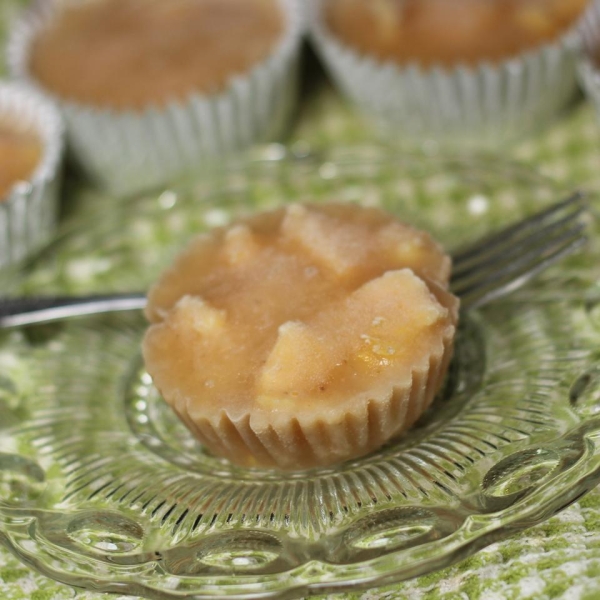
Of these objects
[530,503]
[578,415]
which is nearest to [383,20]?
[578,415]

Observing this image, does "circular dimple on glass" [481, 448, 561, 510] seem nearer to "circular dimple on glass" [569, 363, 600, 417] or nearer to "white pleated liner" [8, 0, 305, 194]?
"circular dimple on glass" [569, 363, 600, 417]

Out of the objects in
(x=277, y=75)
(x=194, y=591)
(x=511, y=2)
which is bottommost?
(x=194, y=591)

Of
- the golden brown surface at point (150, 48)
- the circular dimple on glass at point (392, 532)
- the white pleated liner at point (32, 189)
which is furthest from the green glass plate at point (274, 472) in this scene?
the golden brown surface at point (150, 48)

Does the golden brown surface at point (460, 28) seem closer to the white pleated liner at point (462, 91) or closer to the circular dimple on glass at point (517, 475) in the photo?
the white pleated liner at point (462, 91)

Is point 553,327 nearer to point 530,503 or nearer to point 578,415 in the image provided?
point 578,415

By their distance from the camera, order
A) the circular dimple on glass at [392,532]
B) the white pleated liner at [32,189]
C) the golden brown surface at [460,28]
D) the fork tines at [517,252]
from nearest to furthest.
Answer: the circular dimple on glass at [392,532], the fork tines at [517,252], the white pleated liner at [32,189], the golden brown surface at [460,28]
